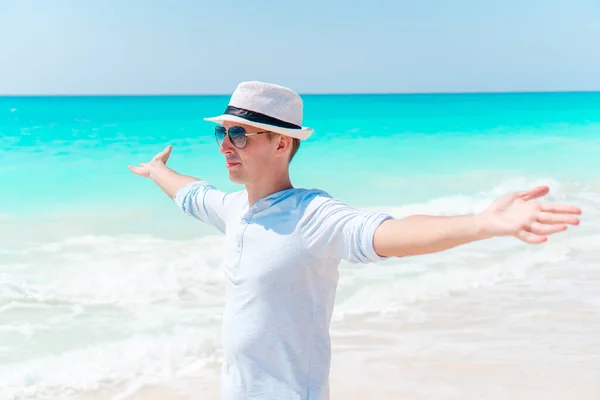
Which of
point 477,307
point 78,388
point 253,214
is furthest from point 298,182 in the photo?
point 253,214

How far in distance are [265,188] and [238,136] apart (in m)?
0.18

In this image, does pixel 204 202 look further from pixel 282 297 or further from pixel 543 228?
pixel 543 228

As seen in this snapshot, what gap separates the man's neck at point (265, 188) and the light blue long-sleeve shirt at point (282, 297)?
0.04 m

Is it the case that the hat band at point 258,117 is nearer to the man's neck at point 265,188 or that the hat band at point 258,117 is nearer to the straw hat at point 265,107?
the straw hat at point 265,107

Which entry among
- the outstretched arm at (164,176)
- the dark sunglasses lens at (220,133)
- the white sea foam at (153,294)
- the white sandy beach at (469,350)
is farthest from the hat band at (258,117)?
the white sea foam at (153,294)

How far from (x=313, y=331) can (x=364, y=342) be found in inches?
134

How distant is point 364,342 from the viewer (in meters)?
5.65

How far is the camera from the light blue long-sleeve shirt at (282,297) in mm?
2262

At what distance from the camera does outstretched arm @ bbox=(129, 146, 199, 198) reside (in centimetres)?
302

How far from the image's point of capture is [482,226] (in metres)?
1.87

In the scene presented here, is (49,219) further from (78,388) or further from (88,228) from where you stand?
(78,388)

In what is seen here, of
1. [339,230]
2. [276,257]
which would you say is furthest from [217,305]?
[339,230]

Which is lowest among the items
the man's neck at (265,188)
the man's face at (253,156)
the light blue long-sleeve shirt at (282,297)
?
the light blue long-sleeve shirt at (282,297)

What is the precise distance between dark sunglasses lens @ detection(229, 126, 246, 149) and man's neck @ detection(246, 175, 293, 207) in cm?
13
